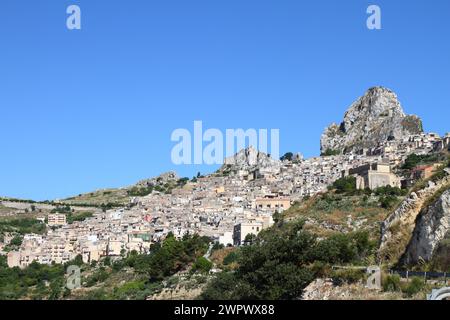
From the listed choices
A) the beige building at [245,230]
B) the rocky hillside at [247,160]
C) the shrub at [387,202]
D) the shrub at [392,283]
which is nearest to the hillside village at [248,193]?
the beige building at [245,230]

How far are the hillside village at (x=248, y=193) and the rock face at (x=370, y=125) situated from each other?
0.18 metres

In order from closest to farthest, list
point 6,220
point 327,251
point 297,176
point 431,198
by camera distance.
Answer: point 431,198
point 327,251
point 297,176
point 6,220

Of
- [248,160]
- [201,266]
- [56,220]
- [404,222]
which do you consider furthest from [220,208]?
[404,222]

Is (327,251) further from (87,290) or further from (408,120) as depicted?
(408,120)

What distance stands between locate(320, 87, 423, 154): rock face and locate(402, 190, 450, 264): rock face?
310ft

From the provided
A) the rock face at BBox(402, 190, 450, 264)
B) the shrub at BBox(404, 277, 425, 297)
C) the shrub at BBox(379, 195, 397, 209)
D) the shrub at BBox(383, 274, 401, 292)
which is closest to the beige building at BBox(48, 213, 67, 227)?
the shrub at BBox(379, 195, 397, 209)

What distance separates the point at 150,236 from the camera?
8125 cm

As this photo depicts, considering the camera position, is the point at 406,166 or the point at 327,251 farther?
the point at 406,166

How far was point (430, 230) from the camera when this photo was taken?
642 inches

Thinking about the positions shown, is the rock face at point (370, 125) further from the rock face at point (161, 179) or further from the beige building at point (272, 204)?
the rock face at point (161, 179)

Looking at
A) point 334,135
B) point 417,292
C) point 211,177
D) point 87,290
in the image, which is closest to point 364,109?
point 334,135

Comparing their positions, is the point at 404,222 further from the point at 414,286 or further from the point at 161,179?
the point at 161,179

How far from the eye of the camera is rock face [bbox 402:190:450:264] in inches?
631

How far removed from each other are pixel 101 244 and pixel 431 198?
66.4 m
